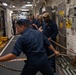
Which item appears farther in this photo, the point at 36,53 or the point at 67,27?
the point at 67,27

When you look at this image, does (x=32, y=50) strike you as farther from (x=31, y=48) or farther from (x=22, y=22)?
(x=22, y=22)

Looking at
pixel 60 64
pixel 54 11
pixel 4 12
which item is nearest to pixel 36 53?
pixel 60 64

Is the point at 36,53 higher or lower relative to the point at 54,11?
lower

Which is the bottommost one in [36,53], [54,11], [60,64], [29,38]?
[60,64]

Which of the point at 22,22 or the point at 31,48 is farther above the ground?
the point at 22,22

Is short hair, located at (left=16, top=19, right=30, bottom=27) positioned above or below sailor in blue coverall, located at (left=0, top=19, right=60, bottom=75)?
above

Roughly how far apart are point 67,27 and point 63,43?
90 cm

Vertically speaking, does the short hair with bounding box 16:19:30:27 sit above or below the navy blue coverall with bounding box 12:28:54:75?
above

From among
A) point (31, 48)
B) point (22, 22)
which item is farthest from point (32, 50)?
point (22, 22)

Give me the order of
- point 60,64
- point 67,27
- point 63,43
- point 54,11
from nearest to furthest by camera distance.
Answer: point 60,64, point 67,27, point 63,43, point 54,11

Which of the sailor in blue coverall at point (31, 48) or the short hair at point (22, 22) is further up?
the short hair at point (22, 22)

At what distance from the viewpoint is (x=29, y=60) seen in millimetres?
2973

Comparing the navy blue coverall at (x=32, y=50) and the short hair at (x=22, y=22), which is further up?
the short hair at (x=22, y=22)

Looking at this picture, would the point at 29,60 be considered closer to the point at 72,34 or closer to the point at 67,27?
the point at 72,34
